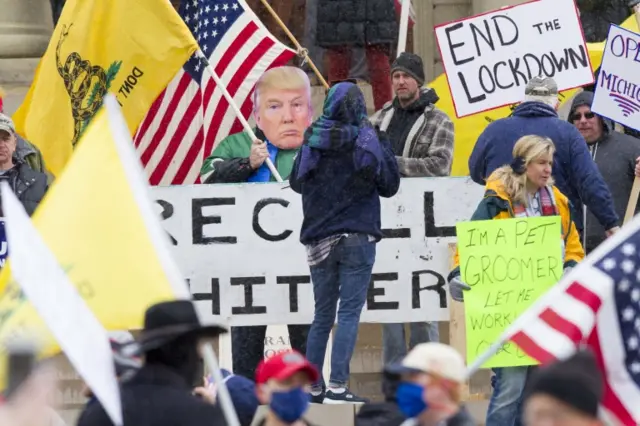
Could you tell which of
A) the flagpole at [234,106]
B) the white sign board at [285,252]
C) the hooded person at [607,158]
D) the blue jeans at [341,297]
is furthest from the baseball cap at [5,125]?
the hooded person at [607,158]

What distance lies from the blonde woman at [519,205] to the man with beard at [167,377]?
11.5 feet

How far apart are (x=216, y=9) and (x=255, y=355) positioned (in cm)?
249

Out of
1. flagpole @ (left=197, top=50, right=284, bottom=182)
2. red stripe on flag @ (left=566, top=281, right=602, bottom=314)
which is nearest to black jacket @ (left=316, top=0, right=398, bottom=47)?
flagpole @ (left=197, top=50, right=284, bottom=182)

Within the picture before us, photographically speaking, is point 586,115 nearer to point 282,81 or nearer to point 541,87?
point 541,87

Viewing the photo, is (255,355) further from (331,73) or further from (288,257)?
(331,73)

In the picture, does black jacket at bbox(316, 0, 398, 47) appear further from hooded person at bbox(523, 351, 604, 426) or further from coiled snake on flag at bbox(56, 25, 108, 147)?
hooded person at bbox(523, 351, 604, 426)

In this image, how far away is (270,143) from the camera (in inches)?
466

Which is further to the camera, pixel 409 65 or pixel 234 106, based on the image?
pixel 234 106

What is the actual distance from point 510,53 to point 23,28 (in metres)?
5.58

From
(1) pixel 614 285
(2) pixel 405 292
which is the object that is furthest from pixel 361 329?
(1) pixel 614 285

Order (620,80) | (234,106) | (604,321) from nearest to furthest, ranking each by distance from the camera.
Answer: (604,321) → (234,106) → (620,80)

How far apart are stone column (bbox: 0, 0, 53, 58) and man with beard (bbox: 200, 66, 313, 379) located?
17.9ft

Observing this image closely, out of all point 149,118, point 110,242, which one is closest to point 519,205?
point 110,242

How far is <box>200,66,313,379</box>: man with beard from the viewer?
11734mm
